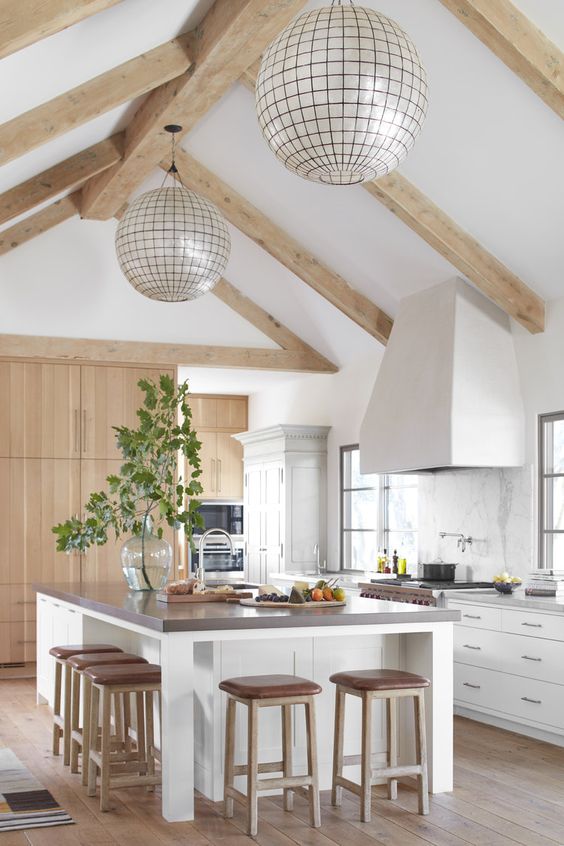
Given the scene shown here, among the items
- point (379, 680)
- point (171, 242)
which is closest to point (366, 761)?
point (379, 680)

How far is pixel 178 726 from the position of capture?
394 centimetres

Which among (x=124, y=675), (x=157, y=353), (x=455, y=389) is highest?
(x=157, y=353)

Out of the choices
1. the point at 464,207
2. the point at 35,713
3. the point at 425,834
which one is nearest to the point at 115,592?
the point at 35,713

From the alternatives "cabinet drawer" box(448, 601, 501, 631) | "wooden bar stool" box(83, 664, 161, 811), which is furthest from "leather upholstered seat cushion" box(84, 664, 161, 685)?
"cabinet drawer" box(448, 601, 501, 631)

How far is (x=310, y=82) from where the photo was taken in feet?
9.52

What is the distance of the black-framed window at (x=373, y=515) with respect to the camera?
8188mm

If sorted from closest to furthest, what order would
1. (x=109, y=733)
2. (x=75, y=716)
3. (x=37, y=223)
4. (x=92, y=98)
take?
(x=109, y=733), (x=75, y=716), (x=92, y=98), (x=37, y=223)

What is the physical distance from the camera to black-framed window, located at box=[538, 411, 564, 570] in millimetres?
6383

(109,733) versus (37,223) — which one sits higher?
(37,223)

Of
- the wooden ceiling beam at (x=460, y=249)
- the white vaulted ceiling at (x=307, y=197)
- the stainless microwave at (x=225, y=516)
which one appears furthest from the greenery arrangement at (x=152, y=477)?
the stainless microwave at (x=225, y=516)

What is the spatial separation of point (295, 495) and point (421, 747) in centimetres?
532

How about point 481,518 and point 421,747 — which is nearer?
point 421,747

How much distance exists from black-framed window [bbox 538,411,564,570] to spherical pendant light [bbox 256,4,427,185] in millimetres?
3715

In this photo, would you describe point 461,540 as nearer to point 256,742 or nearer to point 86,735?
point 86,735
